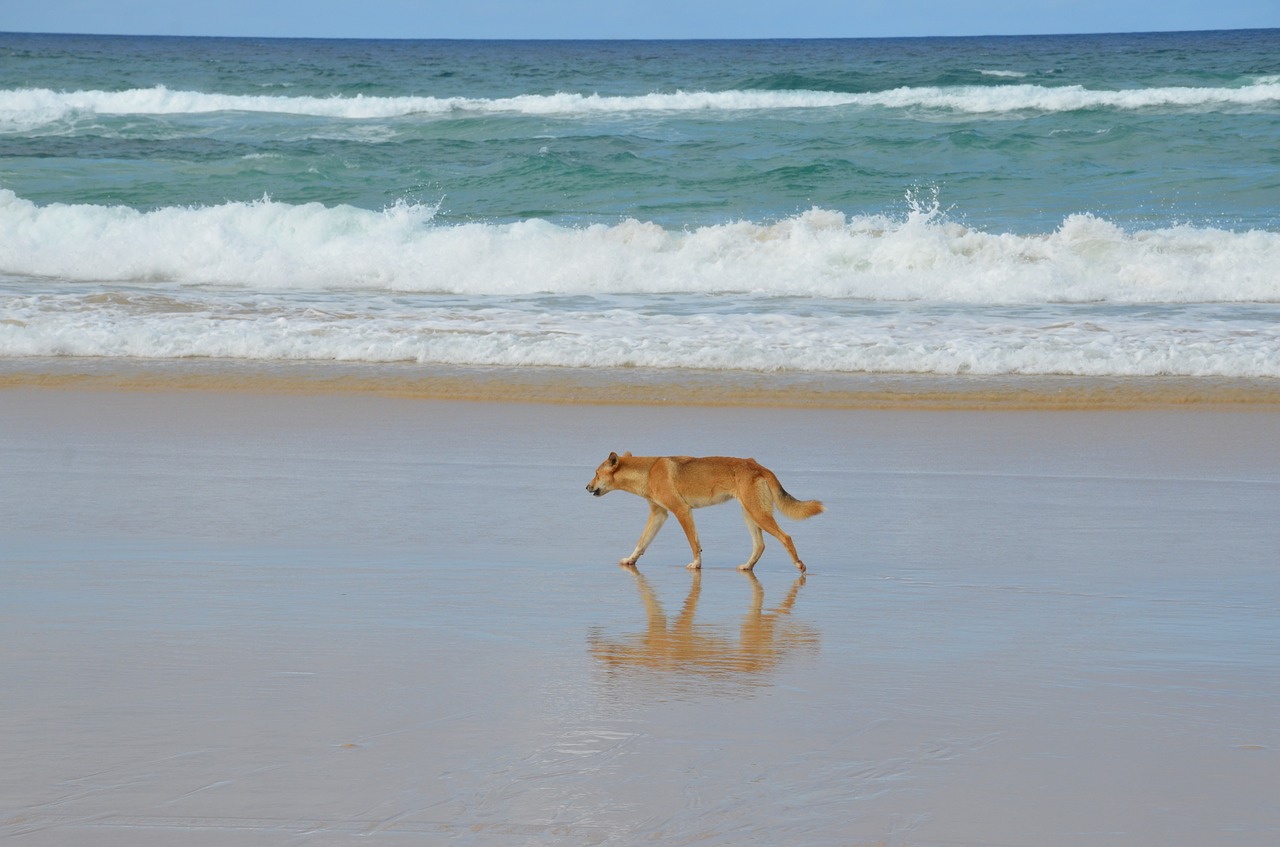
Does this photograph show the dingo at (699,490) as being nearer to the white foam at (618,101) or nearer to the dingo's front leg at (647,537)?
the dingo's front leg at (647,537)

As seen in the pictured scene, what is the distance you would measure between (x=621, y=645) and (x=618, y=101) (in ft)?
124

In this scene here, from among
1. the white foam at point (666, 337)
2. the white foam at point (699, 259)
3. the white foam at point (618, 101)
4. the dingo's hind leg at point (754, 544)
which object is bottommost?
the dingo's hind leg at point (754, 544)

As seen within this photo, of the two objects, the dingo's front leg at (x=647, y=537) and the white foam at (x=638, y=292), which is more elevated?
the white foam at (x=638, y=292)

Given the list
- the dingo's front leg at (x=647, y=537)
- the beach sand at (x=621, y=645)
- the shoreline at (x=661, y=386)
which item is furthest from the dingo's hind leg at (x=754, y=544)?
the shoreline at (x=661, y=386)

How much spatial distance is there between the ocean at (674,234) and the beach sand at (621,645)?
3.19 metres

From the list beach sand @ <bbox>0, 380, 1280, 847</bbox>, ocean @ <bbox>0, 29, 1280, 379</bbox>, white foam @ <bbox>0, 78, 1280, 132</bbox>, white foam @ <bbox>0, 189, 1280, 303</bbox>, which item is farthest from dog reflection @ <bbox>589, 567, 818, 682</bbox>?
white foam @ <bbox>0, 78, 1280, 132</bbox>

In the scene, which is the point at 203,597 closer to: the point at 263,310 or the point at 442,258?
the point at 263,310

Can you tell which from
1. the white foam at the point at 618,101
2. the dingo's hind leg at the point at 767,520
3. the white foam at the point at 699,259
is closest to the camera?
the dingo's hind leg at the point at 767,520

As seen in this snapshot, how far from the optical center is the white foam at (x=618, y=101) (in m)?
36.1

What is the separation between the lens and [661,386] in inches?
417

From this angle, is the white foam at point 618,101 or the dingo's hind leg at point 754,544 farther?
the white foam at point 618,101

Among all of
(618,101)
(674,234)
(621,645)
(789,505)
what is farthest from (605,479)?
(618,101)

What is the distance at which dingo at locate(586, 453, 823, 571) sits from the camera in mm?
6281

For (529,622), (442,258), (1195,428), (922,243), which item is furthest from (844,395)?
(442,258)
